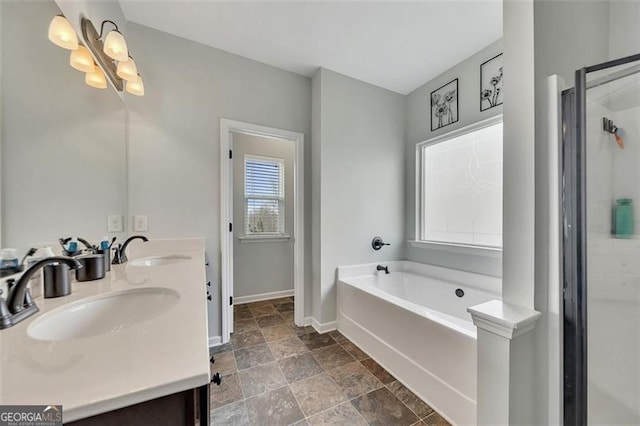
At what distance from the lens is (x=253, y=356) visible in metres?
1.96

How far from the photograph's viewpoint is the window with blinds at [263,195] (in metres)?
3.32

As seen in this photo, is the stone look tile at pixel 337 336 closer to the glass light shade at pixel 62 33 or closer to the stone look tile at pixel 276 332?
the stone look tile at pixel 276 332

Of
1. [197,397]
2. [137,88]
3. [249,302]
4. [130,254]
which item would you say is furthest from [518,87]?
[249,302]

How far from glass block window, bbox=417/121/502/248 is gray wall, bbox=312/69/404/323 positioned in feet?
1.03

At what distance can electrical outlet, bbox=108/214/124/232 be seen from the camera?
1.42 meters

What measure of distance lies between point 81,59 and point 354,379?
7.65ft

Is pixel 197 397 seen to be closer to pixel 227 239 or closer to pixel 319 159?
pixel 227 239

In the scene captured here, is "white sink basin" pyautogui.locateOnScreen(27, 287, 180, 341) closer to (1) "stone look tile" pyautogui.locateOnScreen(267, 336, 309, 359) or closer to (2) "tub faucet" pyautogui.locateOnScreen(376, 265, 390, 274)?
(1) "stone look tile" pyautogui.locateOnScreen(267, 336, 309, 359)

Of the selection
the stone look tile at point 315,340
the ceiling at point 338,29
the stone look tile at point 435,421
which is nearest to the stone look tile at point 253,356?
the stone look tile at point 315,340

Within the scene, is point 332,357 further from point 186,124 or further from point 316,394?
point 186,124

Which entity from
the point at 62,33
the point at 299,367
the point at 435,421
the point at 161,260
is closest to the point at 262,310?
the point at 299,367

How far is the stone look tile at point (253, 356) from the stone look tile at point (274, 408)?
354 millimetres

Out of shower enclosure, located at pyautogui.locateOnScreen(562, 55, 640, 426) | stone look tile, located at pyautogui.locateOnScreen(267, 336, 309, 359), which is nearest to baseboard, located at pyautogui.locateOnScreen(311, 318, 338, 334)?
stone look tile, located at pyautogui.locateOnScreen(267, 336, 309, 359)

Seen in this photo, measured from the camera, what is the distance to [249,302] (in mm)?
3238
